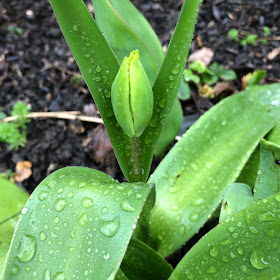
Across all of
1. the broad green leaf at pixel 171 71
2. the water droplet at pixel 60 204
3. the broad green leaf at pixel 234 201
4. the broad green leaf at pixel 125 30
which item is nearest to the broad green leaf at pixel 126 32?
the broad green leaf at pixel 125 30

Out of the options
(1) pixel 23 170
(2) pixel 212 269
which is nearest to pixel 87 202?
(2) pixel 212 269

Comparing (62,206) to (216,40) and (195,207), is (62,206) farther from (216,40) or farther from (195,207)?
(216,40)

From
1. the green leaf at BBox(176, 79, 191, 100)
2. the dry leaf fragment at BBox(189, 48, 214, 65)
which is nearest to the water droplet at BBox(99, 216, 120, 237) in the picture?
the green leaf at BBox(176, 79, 191, 100)

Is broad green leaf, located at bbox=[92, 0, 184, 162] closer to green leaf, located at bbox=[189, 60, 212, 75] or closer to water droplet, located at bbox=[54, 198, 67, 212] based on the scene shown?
green leaf, located at bbox=[189, 60, 212, 75]

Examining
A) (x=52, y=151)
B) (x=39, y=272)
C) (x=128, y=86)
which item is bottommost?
(x=52, y=151)

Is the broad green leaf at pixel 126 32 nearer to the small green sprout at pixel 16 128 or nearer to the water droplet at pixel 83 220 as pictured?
the water droplet at pixel 83 220

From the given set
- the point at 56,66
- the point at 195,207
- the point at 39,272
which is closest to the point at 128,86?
the point at 39,272
